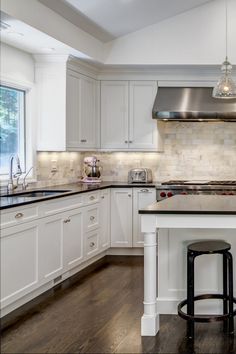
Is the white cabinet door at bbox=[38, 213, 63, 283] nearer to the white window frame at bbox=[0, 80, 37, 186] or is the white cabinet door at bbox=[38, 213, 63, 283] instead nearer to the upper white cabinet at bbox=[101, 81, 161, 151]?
the white window frame at bbox=[0, 80, 37, 186]

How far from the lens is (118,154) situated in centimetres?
674

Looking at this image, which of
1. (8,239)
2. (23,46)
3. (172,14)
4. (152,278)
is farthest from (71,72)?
(152,278)

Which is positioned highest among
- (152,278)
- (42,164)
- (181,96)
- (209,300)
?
(181,96)

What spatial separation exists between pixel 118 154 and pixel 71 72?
153cm

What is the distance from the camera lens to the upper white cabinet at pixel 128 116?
20.8 ft

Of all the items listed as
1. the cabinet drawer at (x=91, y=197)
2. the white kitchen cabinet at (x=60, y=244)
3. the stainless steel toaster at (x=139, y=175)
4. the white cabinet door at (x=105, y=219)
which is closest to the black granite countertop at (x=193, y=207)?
the white kitchen cabinet at (x=60, y=244)

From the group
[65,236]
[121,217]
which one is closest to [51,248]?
[65,236]

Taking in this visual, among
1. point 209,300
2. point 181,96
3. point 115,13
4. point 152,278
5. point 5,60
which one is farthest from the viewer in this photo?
point 181,96

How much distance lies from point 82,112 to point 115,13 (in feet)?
4.30

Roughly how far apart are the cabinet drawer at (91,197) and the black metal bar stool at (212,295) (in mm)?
1981

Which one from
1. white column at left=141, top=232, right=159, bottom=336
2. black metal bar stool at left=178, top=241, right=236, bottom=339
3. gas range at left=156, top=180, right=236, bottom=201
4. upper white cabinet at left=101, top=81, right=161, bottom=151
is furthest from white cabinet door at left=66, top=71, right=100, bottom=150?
black metal bar stool at left=178, top=241, right=236, bottom=339

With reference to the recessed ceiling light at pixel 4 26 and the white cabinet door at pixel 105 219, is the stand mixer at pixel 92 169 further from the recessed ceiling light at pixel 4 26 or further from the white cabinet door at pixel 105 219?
the recessed ceiling light at pixel 4 26

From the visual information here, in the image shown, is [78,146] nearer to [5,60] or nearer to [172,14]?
[5,60]

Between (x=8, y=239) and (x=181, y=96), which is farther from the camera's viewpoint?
(x=181, y=96)
